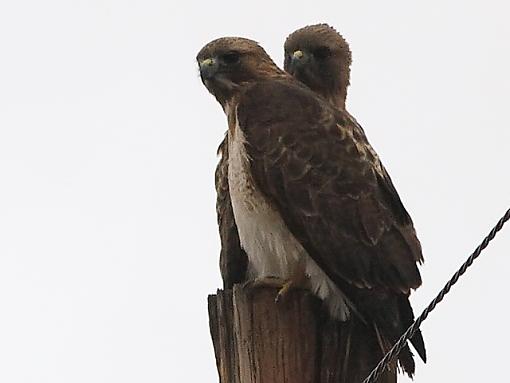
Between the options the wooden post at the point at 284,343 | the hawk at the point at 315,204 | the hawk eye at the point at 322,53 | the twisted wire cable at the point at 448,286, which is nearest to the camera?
the twisted wire cable at the point at 448,286

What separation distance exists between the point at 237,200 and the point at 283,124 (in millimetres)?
445

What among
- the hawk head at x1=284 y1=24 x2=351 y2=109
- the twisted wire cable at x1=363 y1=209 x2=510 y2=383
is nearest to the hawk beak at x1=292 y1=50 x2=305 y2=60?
the hawk head at x1=284 y1=24 x2=351 y2=109

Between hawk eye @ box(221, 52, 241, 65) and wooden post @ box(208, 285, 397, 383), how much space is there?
1.94 metres

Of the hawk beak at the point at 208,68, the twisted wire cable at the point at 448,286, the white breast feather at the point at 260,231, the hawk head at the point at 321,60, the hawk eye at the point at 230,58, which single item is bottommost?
the twisted wire cable at the point at 448,286

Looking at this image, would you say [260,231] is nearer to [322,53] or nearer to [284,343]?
[284,343]

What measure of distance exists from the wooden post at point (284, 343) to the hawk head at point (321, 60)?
10.6 feet

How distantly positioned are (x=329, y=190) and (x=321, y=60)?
2493 millimetres

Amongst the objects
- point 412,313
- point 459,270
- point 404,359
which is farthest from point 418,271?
point 459,270

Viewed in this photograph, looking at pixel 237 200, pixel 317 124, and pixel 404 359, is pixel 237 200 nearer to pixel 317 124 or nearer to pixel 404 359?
pixel 317 124

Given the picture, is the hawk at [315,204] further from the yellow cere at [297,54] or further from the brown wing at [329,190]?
the yellow cere at [297,54]

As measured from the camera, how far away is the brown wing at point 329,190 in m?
5.01

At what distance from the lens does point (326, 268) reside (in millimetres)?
5055

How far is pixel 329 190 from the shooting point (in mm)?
5285

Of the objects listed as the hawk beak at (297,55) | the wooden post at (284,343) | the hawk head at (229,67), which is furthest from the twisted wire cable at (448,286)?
the hawk beak at (297,55)
